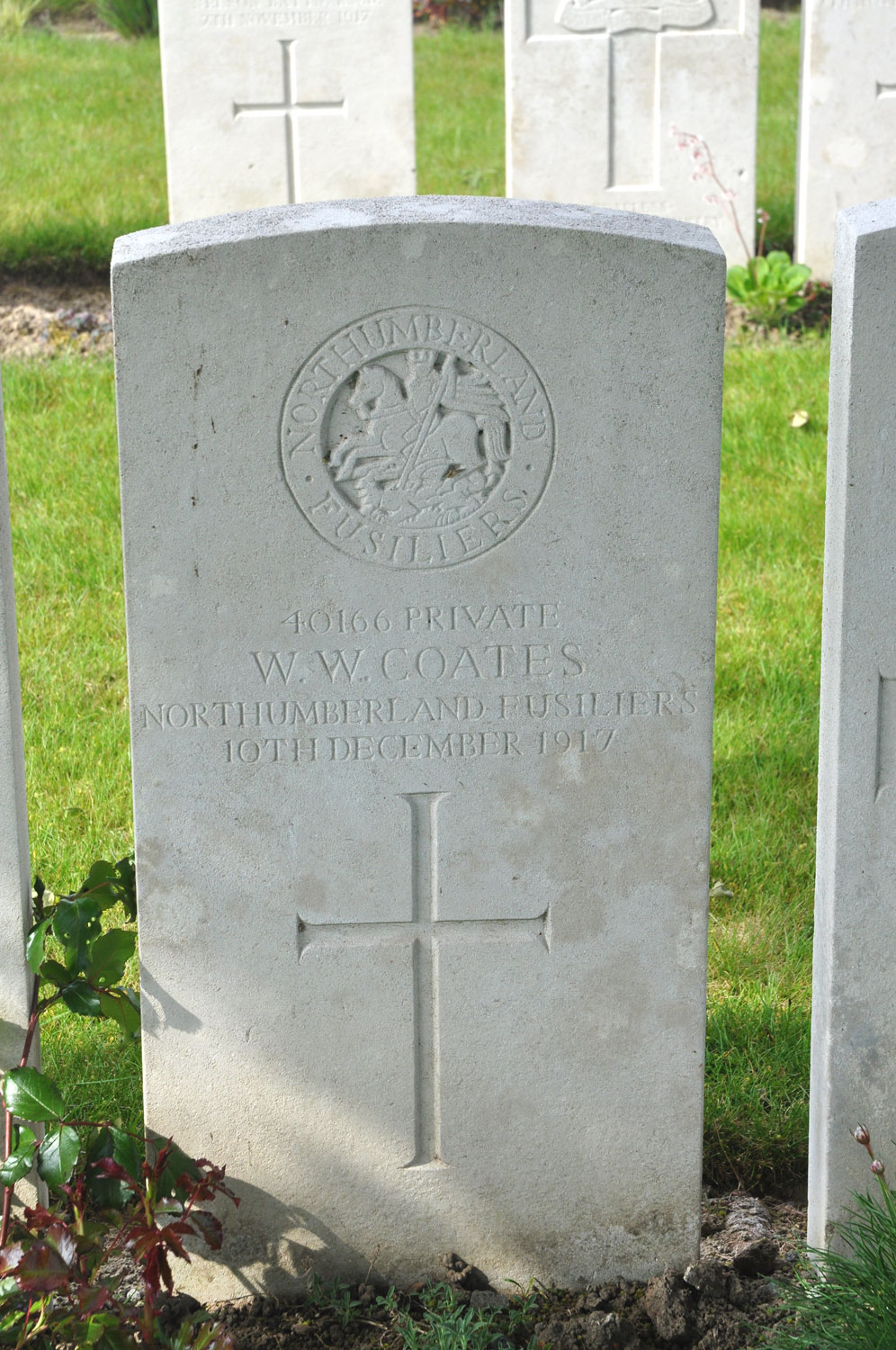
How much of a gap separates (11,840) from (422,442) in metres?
0.85

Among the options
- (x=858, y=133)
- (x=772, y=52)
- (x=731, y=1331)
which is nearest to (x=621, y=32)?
(x=858, y=133)

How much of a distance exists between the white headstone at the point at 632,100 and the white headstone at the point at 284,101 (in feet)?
1.84

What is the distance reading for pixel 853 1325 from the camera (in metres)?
2.30

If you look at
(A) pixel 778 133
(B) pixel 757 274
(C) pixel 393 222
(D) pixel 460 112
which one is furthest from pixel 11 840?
(D) pixel 460 112

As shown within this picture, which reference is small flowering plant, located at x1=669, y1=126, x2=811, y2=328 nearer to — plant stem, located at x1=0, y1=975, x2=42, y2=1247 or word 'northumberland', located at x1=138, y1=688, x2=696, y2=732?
word 'northumberland', located at x1=138, y1=688, x2=696, y2=732

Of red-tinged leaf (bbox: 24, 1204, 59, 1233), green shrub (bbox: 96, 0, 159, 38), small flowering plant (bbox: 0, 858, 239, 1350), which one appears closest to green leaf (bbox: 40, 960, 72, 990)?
small flowering plant (bbox: 0, 858, 239, 1350)

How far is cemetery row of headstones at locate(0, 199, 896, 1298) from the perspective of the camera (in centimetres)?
229

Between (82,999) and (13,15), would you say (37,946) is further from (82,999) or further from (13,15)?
(13,15)

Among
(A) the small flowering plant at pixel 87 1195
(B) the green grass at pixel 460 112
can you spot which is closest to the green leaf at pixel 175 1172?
(A) the small flowering plant at pixel 87 1195

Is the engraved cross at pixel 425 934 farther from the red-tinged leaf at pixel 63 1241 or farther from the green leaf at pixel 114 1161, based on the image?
the red-tinged leaf at pixel 63 1241

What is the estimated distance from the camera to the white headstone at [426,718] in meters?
2.29

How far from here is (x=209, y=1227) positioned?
249cm

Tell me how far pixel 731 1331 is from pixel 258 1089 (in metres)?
0.83

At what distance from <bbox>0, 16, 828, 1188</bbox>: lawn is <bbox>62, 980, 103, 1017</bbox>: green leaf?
0.53m
